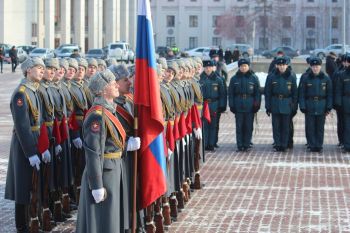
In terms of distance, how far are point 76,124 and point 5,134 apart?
1001 centimetres

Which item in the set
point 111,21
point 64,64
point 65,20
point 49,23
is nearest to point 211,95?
point 64,64

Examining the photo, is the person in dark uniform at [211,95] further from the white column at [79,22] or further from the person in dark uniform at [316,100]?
the white column at [79,22]

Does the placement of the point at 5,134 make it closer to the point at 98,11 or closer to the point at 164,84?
the point at 164,84

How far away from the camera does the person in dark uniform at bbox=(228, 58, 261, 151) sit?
18.1 metres

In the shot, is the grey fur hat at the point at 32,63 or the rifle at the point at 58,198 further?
the rifle at the point at 58,198

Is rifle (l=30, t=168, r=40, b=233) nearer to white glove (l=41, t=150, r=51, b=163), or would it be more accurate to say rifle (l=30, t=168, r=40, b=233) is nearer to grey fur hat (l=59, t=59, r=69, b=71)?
white glove (l=41, t=150, r=51, b=163)

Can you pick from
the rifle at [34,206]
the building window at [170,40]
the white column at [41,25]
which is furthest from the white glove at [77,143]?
the building window at [170,40]

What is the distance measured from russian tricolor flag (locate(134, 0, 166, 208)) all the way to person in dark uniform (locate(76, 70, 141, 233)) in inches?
8.5

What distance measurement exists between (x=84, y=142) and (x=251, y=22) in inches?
3788

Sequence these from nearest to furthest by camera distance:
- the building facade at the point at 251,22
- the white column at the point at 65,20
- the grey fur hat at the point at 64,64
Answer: the grey fur hat at the point at 64,64, the white column at the point at 65,20, the building facade at the point at 251,22

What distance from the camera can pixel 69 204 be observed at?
11.2 metres

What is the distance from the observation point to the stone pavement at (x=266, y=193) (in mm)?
10758

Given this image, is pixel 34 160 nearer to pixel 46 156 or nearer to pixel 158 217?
pixel 46 156

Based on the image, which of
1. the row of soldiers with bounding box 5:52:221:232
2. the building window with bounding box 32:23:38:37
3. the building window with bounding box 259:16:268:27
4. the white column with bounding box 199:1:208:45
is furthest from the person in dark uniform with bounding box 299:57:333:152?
the white column with bounding box 199:1:208:45
